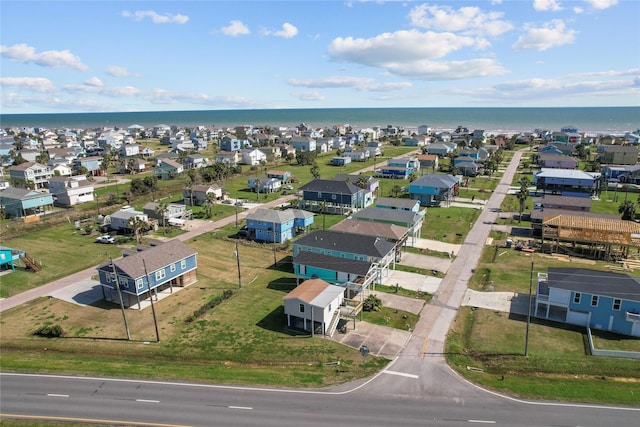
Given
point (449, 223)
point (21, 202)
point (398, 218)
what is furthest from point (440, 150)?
point (21, 202)

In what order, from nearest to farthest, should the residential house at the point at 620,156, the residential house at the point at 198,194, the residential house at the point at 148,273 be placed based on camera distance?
1. the residential house at the point at 148,273
2. the residential house at the point at 198,194
3. the residential house at the point at 620,156

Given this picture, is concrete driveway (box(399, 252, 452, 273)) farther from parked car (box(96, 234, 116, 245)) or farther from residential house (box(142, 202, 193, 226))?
parked car (box(96, 234, 116, 245))

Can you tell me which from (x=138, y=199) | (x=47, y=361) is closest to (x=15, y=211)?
(x=138, y=199)

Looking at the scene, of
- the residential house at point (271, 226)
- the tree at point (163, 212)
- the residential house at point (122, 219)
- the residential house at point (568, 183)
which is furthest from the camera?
the residential house at point (568, 183)

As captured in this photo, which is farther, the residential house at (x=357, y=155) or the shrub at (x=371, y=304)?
the residential house at (x=357, y=155)

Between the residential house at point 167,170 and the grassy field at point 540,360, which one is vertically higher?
the residential house at point 167,170

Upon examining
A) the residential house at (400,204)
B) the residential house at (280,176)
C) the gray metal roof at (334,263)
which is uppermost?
the residential house at (280,176)

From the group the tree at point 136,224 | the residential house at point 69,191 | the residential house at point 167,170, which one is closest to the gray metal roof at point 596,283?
the tree at point 136,224

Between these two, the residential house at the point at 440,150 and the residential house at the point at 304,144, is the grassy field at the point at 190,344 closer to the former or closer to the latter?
the residential house at the point at 440,150
